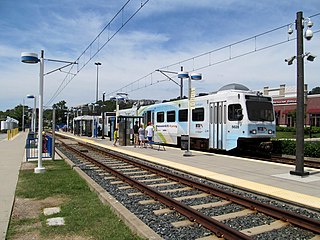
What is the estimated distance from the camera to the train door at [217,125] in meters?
17.3

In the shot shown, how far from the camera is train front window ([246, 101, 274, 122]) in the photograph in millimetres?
16491

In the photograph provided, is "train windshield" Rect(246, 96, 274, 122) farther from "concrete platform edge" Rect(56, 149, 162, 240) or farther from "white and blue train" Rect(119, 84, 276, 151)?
"concrete platform edge" Rect(56, 149, 162, 240)

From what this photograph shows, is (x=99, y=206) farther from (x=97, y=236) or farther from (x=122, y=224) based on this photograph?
(x=97, y=236)

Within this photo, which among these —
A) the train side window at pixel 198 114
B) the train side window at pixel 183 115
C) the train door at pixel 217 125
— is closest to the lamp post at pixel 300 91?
the train door at pixel 217 125

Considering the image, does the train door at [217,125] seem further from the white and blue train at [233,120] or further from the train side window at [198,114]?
the train side window at [198,114]

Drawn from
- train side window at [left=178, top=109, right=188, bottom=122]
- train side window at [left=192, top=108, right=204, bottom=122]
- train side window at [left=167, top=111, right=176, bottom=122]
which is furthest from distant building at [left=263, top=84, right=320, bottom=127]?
train side window at [left=192, top=108, right=204, bottom=122]

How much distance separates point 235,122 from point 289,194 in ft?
28.4

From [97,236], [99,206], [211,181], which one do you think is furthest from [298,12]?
[97,236]

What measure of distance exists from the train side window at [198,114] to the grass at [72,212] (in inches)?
398

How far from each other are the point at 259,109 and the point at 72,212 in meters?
12.6

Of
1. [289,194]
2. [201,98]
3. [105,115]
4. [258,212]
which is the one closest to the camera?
[258,212]

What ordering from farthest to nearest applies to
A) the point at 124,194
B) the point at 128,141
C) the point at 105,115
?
the point at 105,115 < the point at 128,141 < the point at 124,194

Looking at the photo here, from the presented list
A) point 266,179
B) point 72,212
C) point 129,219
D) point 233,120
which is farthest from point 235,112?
point 129,219

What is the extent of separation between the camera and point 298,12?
11.2 metres
